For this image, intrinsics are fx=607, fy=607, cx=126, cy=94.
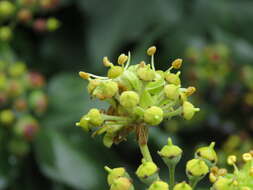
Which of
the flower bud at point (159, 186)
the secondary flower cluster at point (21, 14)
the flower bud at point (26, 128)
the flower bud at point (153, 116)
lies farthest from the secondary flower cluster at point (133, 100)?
the secondary flower cluster at point (21, 14)

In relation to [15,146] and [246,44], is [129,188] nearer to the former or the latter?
[15,146]

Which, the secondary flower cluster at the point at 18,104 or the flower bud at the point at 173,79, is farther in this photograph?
the secondary flower cluster at the point at 18,104

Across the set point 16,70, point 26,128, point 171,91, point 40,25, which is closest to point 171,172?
point 171,91

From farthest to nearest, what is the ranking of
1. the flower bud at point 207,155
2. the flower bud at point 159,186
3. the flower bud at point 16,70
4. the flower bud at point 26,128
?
the flower bud at point 16,70
the flower bud at point 26,128
the flower bud at point 207,155
the flower bud at point 159,186

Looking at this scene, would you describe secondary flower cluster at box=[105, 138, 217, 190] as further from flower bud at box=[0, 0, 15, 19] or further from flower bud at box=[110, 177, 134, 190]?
flower bud at box=[0, 0, 15, 19]

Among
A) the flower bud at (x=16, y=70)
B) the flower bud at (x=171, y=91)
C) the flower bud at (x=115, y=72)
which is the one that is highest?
the flower bud at (x=115, y=72)

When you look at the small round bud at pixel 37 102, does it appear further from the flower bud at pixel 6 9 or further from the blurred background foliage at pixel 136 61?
the flower bud at pixel 6 9

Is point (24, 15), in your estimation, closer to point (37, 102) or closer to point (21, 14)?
point (21, 14)
